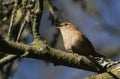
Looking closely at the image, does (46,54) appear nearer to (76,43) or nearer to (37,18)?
(37,18)

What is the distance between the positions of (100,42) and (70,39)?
2.25 metres

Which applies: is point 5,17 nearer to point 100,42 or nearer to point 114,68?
point 114,68

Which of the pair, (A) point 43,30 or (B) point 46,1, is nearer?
(B) point 46,1

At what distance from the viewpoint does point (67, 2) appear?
5301mm

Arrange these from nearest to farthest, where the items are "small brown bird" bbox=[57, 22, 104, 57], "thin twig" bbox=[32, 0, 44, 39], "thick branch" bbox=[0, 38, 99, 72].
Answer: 1. "thick branch" bbox=[0, 38, 99, 72]
2. "thin twig" bbox=[32, 0, 44, 39]
3. "small brown bird" bbox=[57, 22, 104, 57]

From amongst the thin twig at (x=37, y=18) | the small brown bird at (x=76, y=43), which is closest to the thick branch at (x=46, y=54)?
the thin twig at (x=37, y=18)

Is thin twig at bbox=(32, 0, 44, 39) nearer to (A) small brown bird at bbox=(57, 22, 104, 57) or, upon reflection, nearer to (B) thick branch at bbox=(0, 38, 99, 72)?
(B) thick branch at bbox=(0, 38, 99, 72)

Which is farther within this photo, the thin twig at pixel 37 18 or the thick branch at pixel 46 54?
the thin twig at pixel 37 18

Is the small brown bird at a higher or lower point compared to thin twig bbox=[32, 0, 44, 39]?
lower

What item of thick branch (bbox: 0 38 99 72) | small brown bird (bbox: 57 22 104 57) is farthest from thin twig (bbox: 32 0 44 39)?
small brown bird (bbox: 57 22 104 57)

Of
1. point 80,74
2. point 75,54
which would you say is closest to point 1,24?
point 80,74

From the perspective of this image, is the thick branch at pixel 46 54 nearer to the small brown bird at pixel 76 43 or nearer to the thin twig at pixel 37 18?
the thin twig at pixel 37 18

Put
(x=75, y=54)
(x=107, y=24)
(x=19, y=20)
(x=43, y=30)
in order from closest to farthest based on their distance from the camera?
(x=75, y=54) → (x=19, y=20) → (x=107, y=24) → (x=43, y=30)

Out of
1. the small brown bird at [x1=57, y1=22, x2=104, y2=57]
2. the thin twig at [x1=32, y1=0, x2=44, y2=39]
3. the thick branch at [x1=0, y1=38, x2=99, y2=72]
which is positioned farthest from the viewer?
the small brown bird at [x1=57, y1=22, x2=104, y2=57]
